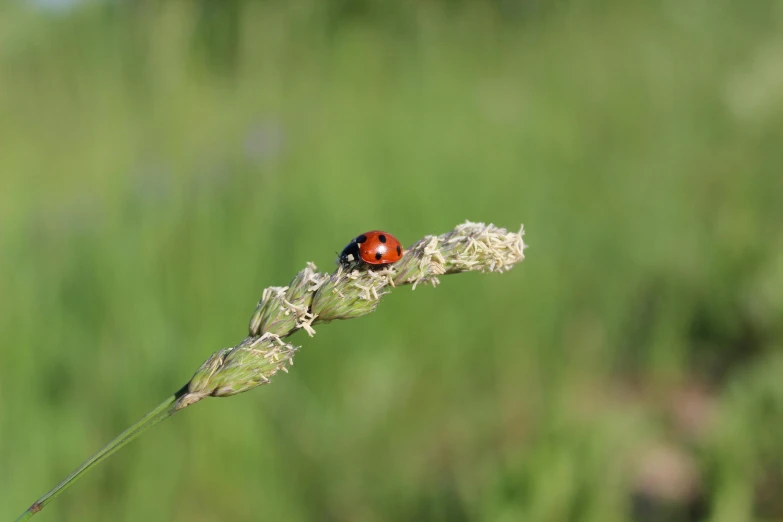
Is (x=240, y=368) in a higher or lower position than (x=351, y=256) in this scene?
lower

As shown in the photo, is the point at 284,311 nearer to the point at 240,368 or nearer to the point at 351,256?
the point at 240,368

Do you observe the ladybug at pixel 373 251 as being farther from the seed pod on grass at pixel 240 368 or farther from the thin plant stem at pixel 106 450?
the thin plant stem at pixel 106 450

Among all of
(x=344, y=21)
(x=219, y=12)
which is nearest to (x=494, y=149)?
(x=344, y=21)

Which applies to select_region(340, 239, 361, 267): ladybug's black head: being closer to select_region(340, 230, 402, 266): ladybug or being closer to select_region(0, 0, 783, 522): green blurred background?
select_region(340, 230, 402, 266): ladybug

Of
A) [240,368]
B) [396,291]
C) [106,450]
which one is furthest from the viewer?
[396,291]

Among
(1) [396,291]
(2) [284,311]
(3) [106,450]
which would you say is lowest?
(3) [106,450]

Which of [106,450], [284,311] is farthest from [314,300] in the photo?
[106,450]
